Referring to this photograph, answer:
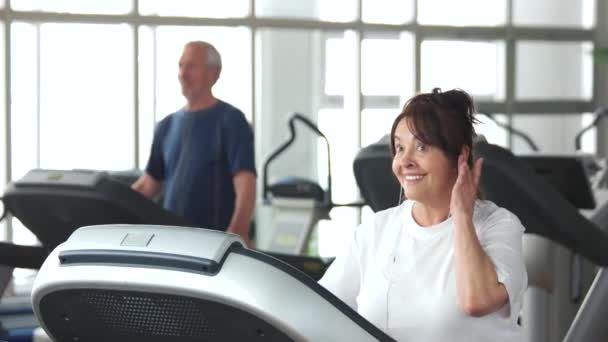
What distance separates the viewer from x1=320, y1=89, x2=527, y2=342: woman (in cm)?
172

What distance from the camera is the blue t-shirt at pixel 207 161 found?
3.84m

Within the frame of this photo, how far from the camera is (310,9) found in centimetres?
848

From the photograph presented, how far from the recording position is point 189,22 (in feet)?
26.5

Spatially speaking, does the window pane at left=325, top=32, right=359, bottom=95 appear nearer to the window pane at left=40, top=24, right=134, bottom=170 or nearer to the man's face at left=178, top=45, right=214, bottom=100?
the window pane at left=40, top=24, right=134, bottom=170

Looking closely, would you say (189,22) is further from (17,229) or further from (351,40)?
(17,229)

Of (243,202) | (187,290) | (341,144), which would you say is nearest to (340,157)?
(341,144)

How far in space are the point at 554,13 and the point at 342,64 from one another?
7.06 ft

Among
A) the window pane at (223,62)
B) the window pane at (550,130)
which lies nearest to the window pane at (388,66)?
the window pane at (223,62)

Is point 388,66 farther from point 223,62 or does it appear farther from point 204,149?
point 204,149

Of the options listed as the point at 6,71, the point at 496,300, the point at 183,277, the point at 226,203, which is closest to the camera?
the point at 183,277

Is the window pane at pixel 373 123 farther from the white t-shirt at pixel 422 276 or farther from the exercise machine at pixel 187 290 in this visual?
the exercise machine at pixel 187 290

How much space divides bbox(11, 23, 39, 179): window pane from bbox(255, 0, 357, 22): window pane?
1.77 metres

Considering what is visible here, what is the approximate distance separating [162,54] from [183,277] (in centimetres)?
688

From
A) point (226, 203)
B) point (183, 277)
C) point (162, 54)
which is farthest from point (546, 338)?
point (162, 54)
